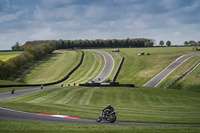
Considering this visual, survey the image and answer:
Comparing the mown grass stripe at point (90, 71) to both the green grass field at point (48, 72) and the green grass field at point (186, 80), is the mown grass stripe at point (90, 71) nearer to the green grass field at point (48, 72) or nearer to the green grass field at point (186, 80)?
the green grass field at point (48, 72)

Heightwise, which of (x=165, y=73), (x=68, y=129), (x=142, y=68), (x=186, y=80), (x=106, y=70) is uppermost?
(x=68, y=129)

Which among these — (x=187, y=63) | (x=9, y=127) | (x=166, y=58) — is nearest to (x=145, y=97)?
(x=9, y=127)

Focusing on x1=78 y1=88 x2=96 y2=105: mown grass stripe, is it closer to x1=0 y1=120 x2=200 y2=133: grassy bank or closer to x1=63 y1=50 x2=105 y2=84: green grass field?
x1=0 y1=120 x2=200 y2=133: grassy bank

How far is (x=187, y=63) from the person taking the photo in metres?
102

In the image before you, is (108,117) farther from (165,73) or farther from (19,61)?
(19,61)

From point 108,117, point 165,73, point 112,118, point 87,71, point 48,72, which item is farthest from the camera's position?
point 48,72

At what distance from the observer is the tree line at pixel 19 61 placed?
122938mm

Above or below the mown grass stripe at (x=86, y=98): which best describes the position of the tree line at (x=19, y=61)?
above

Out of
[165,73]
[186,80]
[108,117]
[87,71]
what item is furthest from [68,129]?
[87,71]

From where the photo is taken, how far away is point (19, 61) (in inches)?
5551

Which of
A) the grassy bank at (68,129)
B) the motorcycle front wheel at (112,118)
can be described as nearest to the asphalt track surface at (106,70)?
the motorcycle front wheel at (112,118)

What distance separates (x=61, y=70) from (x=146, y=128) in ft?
387

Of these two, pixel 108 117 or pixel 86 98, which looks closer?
pixel 108 117

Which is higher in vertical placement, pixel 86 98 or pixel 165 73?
pixel 86 98
